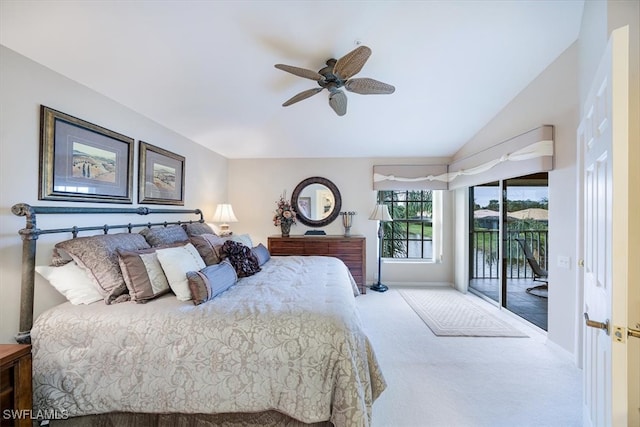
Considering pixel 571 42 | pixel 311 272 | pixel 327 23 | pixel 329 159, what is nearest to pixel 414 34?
pixel 327 23

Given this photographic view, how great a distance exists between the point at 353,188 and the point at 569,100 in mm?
3085

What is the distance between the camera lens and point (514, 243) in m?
3.63

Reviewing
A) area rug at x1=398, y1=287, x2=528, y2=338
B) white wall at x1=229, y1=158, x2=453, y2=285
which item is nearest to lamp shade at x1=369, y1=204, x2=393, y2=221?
white wall at x1=229, y1=158, x2=453, y2=285

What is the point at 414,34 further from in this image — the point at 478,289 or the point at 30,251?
the point at 478,289

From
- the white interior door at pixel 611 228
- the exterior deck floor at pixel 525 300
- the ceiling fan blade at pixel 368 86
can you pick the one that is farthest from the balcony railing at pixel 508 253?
the ceiling fan blade at pixel 368 86

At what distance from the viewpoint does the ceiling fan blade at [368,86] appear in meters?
2.29

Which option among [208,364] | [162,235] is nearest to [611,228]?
[208,364]

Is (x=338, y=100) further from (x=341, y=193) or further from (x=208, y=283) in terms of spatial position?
(x=341, y=193)

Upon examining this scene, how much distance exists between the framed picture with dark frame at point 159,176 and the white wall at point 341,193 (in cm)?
161

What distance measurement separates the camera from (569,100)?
2535 mm

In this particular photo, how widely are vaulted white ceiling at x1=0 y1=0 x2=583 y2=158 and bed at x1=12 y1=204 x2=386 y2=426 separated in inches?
75.0

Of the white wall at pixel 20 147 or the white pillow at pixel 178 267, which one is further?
the white pillow at pixel 178 267

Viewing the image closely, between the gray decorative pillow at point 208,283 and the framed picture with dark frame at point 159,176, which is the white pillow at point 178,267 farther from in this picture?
the framed picture with dark frame at point 159,176

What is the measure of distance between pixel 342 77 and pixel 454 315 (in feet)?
10.6
